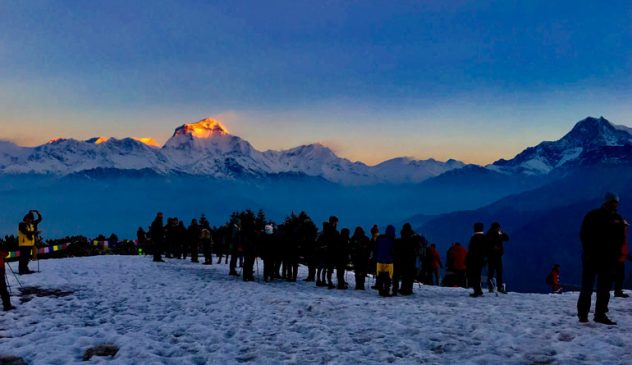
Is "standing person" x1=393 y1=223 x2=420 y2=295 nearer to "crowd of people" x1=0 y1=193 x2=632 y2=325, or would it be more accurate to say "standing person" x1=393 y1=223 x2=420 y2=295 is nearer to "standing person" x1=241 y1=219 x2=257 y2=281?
"crowd of people" x1=0 y1=193 x2=632 y2=325

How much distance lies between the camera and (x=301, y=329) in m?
12.4

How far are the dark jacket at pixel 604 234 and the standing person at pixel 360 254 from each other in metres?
10.5

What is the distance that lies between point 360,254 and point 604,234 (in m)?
10.8

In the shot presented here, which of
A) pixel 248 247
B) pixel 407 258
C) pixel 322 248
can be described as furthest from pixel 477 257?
pixel 248 247

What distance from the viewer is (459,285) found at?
83.3 feet

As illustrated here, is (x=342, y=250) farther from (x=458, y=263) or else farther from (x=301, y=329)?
(x=301, y=329)

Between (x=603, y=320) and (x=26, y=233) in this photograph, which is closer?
(x=603, y=320)

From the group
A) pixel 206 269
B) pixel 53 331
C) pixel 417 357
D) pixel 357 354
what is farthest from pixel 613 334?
pixel 206 269

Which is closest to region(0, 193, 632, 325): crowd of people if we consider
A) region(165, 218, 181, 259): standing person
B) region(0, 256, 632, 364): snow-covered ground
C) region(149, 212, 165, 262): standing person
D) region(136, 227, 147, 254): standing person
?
region(0, 256, 632, 364): snow-covered ground

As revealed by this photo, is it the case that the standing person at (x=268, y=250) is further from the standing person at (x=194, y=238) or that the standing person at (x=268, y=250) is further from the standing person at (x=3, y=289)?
the standing person at (x=194, y=238)

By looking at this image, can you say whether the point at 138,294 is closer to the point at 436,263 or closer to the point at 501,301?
the point at 501,301

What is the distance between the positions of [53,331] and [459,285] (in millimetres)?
18512

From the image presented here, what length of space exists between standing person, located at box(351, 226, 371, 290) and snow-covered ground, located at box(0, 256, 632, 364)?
257 centimetres

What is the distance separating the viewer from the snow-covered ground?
1016 centimetres
